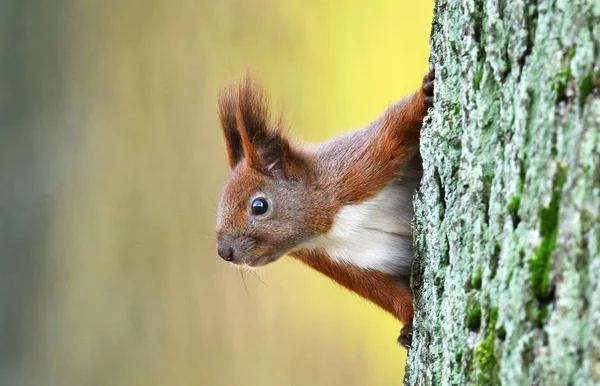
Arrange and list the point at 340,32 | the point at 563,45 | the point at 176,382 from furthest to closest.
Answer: the point at 176,382
the point at 340,32
the point at 563,45

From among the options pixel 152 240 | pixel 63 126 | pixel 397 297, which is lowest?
pixel 152 240

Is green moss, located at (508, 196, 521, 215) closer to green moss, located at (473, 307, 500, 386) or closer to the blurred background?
green moss, located at (473, 307, 500, 386)

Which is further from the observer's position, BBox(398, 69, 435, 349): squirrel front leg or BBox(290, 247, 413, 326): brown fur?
BBox(290, 247, 413, 326): brown fur

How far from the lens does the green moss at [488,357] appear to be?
911 mm

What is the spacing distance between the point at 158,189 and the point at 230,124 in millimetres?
1861

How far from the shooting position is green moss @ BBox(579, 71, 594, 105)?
773 millimetres

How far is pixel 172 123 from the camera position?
11.4ft

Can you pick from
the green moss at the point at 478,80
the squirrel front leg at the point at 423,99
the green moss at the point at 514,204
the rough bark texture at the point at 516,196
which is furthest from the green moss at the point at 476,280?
the squirrel front leg at the point at 423,99

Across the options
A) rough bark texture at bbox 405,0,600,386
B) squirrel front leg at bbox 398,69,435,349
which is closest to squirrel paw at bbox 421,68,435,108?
squirrel front leg at bbox 398,69,435,349

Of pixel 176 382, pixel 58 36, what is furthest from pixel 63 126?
pixel 176 382

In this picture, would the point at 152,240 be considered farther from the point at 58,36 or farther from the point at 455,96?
the point at 455,96

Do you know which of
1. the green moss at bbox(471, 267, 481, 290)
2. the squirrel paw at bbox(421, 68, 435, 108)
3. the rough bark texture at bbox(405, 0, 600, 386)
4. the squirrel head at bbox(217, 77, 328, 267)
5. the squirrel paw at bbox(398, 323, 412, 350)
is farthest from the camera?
the squirrel head at bbox(217, 77, 328, 267)

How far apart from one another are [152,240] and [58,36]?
1048 mm

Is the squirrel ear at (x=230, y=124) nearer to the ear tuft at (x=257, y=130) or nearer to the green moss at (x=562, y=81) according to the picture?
the ear tuft at (x=257, y=130)
